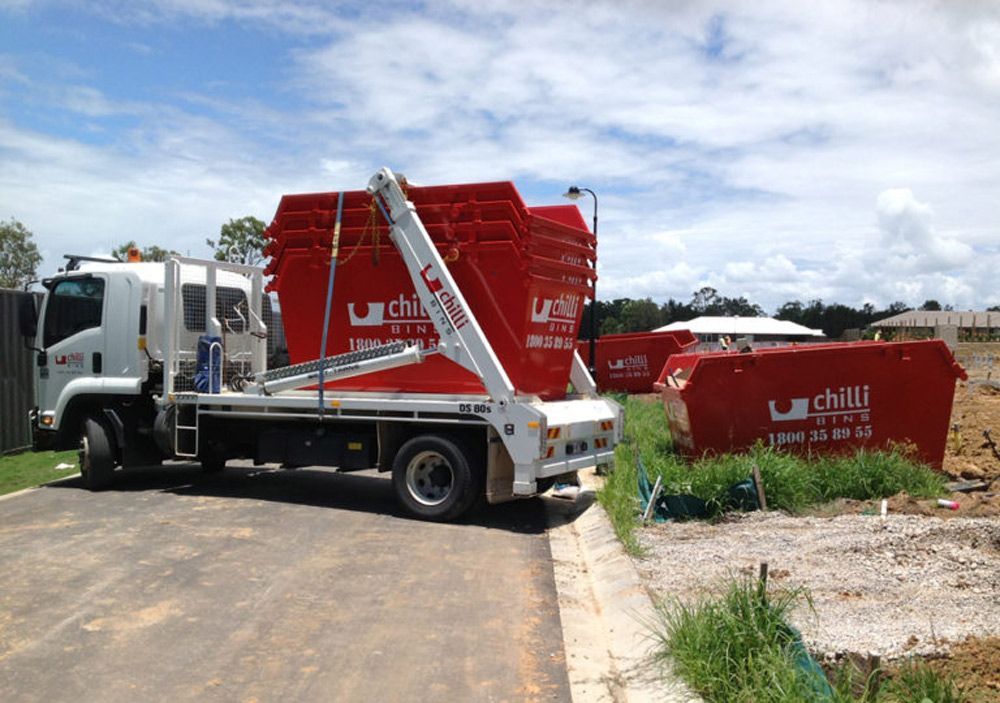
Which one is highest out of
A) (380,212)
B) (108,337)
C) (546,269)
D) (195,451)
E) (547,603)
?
(380,212)

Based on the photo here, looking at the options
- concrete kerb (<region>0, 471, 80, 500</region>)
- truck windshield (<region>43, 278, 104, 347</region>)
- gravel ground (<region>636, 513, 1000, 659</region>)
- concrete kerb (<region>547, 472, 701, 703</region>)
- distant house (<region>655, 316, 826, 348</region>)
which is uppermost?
distant house (<region>655, 316, 826, 348</region>)

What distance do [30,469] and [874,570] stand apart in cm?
1200

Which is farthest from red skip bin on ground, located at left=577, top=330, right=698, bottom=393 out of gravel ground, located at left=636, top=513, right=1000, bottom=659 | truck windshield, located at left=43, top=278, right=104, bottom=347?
gravel ground, located at left=636, top=513, right=1000, bottom=659

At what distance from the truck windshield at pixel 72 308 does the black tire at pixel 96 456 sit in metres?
1.22

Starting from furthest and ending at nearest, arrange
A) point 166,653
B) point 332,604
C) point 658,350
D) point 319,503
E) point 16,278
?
1. point 16,278
2. point 658,350
3. point 319,503
4. point 332,604
5. point 166,653

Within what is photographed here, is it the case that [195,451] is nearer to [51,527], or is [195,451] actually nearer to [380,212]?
[51,527]

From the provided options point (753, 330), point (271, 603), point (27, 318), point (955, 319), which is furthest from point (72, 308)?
point (955, 319)

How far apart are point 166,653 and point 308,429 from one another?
17.7ft

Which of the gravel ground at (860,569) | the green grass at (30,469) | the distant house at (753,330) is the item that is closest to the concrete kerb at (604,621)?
the gravel ground at (860,569)

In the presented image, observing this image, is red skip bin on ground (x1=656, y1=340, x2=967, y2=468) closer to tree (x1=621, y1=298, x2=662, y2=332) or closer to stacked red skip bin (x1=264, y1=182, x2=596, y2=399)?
stacked red skip bin (x1=264, y1=182, x2=596, y2=399)

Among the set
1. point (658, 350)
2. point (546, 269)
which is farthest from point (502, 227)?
point (658, 350)

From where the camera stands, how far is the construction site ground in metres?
4.76

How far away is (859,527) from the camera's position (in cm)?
763

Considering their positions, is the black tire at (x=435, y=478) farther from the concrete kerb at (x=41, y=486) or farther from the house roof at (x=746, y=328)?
the house roof at (x=746, y=328)
